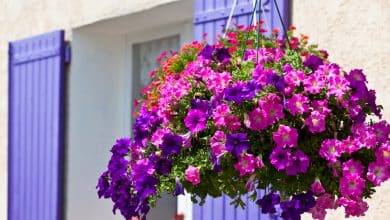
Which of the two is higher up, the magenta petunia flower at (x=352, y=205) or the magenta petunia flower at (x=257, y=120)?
the magenta petunia flower at (x=257, y=120)

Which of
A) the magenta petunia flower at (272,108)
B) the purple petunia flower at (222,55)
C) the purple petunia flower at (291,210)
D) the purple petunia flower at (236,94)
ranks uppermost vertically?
the purple petunia flower at (222,55)

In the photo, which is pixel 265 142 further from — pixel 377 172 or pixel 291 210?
pixel 377 172

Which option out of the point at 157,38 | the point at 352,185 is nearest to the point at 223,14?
the point at 157,38

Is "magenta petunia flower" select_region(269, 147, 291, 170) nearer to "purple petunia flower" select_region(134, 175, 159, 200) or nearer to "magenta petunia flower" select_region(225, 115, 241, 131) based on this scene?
"magenta petunia flower" select_region(225, 115, 241, 131)

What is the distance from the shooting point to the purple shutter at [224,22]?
4.03m

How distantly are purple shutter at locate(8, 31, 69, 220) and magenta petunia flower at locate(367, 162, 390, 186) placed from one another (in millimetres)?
3412

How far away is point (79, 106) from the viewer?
5.67 metres

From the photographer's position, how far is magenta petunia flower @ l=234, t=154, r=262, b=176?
Answer: 2467 mm

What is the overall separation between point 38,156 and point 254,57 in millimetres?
3229

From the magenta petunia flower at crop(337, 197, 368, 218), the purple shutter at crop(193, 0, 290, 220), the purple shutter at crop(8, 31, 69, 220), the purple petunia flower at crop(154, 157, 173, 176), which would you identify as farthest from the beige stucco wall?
the purple shutter at crop(8, 31, 69, 220)

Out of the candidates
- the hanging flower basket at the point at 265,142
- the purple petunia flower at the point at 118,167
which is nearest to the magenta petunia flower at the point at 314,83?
the hanging flower basket at the point at 265,142

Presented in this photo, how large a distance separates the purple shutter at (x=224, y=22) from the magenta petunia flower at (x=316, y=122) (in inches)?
53.2

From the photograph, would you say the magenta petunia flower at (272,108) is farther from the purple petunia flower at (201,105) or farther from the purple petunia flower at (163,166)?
the purple petunia flower at (163,166)

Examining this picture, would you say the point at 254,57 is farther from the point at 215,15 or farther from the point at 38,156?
the point at 38,156
